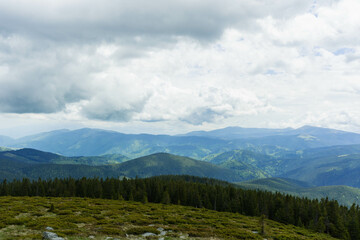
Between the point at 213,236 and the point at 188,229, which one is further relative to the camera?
the point at 188,229

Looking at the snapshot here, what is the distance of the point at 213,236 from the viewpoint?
28906 millimetres

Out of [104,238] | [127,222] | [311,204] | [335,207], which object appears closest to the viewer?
[104,238]

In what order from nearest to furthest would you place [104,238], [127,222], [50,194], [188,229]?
[104,238] < [188,229] < [127,222] < [50,194]

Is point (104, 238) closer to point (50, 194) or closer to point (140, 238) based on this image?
point (140, 238)

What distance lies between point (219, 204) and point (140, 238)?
100.0 m

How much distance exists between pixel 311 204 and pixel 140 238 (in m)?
108

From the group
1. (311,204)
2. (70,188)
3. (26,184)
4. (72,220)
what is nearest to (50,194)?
(70,188)

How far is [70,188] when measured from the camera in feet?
375

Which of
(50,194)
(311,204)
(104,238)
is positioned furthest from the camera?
(50,194)

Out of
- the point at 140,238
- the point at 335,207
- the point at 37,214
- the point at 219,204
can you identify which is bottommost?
the point at 219,204

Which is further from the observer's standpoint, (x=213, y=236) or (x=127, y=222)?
(x=127, y=222)

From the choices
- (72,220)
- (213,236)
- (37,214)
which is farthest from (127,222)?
(37,214)

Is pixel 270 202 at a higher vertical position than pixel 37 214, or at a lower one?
lower

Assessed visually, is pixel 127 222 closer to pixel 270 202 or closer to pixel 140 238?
pixel 140 238
